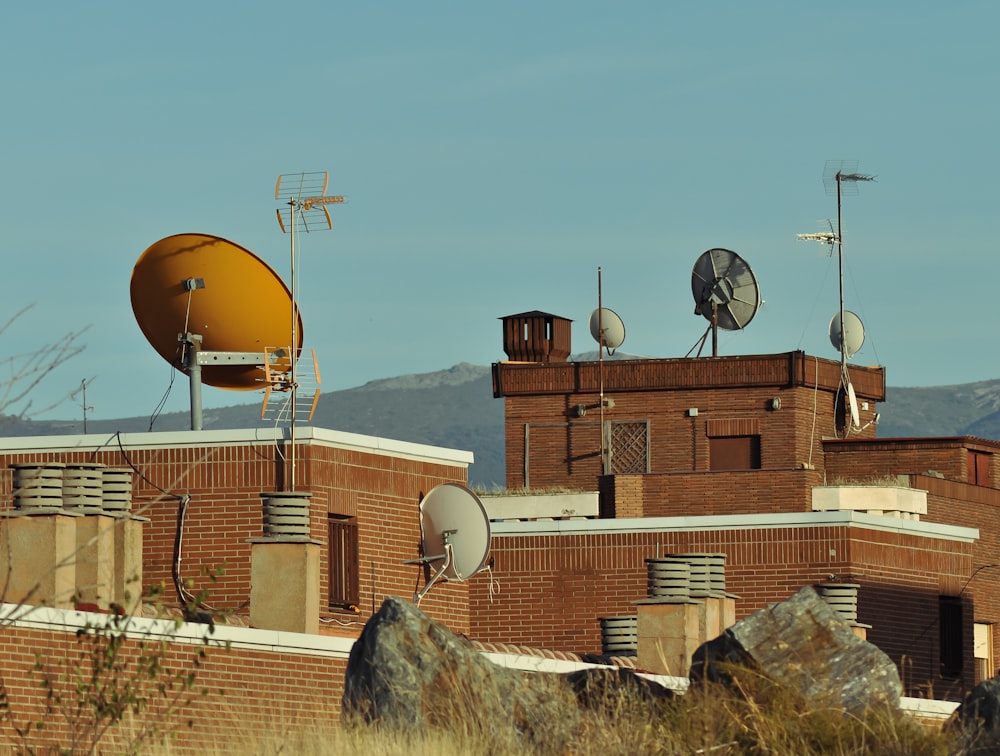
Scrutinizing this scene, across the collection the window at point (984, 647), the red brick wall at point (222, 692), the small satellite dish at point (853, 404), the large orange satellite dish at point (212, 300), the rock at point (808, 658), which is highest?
the large orange satellite dish at point (212, 300)

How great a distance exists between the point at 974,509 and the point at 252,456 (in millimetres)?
27381

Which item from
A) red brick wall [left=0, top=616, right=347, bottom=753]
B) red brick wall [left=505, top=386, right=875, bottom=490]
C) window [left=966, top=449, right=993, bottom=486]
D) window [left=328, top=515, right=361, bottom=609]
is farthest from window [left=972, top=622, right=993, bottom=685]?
red brick wall [left=0, top=616, right=347, bottom=753]

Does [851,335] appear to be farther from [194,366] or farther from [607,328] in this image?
[194,366]

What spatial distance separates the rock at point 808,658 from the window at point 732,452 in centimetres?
3900

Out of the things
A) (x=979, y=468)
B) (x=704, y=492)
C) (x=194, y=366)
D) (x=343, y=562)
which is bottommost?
(x=343, y=562)

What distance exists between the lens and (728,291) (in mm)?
58219

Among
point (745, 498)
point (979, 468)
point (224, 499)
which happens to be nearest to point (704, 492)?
point (745, 498)

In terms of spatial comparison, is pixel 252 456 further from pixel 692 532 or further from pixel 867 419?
pixel 867 419

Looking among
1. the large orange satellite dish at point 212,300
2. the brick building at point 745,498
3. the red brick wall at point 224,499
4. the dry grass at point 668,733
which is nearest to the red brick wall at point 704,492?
the brick building at point 745,498

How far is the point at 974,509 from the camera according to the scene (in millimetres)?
53094

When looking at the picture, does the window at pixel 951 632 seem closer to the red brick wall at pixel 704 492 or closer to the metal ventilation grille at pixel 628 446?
the red brick wall at pixel 704 492

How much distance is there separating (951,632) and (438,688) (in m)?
24.8

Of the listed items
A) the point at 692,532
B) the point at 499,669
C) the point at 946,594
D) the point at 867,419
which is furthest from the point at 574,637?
the point at 867,419

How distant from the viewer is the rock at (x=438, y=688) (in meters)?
17.8
